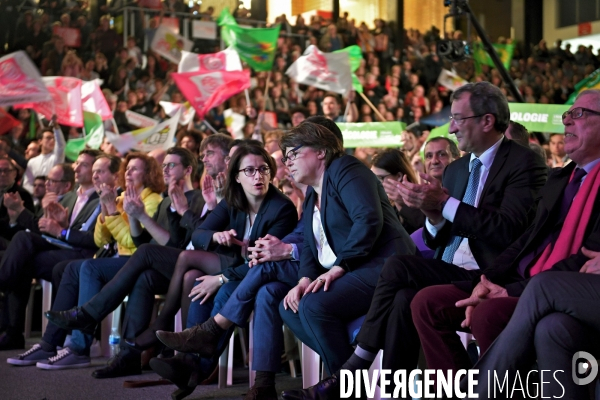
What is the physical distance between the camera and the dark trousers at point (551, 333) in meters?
2.62

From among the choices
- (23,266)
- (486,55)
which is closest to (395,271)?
(23,266)

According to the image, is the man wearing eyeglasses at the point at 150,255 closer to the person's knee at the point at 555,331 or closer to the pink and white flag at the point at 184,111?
the person's knee at the point at 555,331

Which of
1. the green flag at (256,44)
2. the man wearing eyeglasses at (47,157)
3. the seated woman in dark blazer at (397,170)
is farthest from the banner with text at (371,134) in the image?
the seated woman in dark blazer at (397,170)

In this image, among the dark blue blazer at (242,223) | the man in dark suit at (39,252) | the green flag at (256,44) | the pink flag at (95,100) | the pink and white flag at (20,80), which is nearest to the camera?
the dark blue blazer at (242,223)

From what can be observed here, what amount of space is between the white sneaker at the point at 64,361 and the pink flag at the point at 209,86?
14.5 feet

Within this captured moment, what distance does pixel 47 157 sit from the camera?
8.91 m

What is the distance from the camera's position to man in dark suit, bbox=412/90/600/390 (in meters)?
3.01

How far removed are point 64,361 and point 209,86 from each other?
15.6ft

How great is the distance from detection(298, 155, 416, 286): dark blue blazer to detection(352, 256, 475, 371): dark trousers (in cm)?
26

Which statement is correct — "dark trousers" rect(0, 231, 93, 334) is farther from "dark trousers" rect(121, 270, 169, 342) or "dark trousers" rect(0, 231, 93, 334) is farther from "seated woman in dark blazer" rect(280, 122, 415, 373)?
"seated woman in dark blazer" rect(280, 122, 415, 373)

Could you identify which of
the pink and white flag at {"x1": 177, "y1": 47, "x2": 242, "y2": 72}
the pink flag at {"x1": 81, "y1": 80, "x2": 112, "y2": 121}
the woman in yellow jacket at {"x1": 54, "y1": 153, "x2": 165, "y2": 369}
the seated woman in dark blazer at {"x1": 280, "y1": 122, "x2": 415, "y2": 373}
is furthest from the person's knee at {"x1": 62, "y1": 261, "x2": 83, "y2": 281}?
the pink and white flag at {"x1": 177, "y1": 47, "x2": 242, "y2": 72}

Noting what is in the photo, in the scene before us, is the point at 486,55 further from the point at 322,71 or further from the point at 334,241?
the point at 334,241

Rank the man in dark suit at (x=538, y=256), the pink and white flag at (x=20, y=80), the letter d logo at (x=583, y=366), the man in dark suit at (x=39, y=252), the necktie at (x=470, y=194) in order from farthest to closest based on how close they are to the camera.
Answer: the pink and white flag at (x=20, y=80), the man in dark suit at (x=39, y=252), the necktie at (x=470, y=194), the man in dark suit at (x=538, y=256), the letter d logo at (x=583, y=366)

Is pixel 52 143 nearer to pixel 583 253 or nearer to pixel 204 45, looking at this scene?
pixel 204 45
